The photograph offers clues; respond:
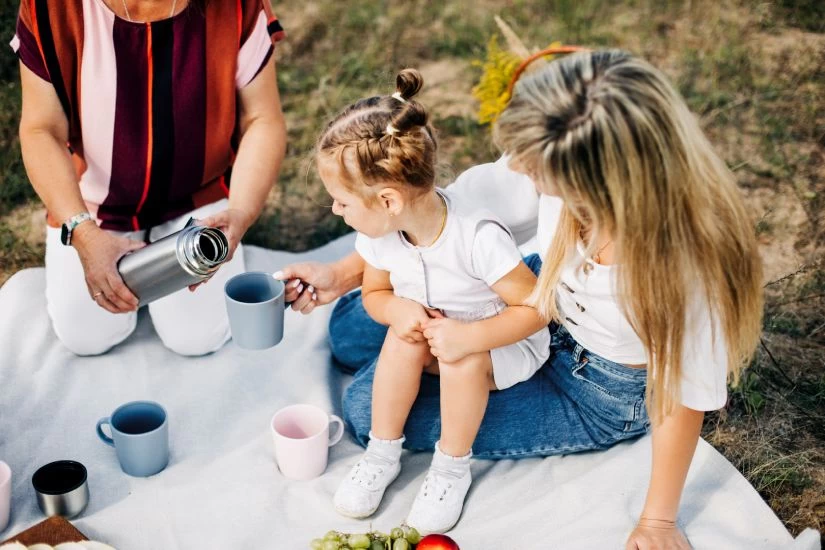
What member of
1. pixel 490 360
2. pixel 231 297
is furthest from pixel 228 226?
pixel 490 360

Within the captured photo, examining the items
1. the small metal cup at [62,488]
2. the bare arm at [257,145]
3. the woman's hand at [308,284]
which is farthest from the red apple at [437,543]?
the bare arm at [257,145]

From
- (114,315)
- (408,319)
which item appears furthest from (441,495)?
(114,315)

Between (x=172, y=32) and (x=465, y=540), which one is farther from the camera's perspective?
(x=172, y=32)

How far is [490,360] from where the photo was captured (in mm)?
2186

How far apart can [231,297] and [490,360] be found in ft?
2.16

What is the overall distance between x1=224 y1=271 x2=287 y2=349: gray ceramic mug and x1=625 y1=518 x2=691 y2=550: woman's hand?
3.14 ft

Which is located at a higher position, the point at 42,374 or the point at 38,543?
the point at 38,543

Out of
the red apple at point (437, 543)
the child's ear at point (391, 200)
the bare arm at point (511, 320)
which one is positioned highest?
the child's ear at point (391, 200)

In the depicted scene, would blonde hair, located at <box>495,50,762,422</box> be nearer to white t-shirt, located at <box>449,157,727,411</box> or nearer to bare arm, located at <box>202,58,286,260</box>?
white t-shirt, located at <box>449,157,727,411</box>

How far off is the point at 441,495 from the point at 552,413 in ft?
1.18

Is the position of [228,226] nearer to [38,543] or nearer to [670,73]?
[38,543]

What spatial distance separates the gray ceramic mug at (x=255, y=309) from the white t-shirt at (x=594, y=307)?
1.69 feet

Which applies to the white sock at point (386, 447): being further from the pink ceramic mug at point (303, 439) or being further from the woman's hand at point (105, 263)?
the woman's hand at point (105, 263)

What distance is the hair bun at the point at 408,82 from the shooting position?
1953mm
